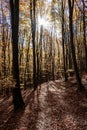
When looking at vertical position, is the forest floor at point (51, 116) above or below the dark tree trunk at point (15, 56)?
below

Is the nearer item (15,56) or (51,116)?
(51,116)

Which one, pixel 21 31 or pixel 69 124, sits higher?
pixel 21 31

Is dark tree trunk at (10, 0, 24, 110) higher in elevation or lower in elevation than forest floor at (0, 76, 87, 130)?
higher

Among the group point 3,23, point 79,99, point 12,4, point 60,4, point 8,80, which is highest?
point 60,4

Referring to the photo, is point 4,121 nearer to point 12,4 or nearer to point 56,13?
point 12,4

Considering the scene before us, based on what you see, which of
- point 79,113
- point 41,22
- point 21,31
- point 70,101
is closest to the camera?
point 79,113

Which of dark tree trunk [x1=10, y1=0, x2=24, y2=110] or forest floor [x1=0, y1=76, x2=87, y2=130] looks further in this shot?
dark tree trunk [x1=10, y1=0, x2=24, y2=110]

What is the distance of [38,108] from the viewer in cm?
1163

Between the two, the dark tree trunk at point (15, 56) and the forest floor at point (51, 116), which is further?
the dark tree trunk at point (15, 56)

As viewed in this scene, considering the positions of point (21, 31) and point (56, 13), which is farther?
point (21, 31)

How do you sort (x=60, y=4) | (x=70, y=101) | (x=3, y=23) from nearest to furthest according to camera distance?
(x=70, y=101) < (x=60, y=4) < (x=3, y=23)

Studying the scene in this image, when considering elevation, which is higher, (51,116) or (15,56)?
(15,56)

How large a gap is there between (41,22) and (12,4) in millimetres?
13531

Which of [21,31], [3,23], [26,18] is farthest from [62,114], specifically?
[21,31]
